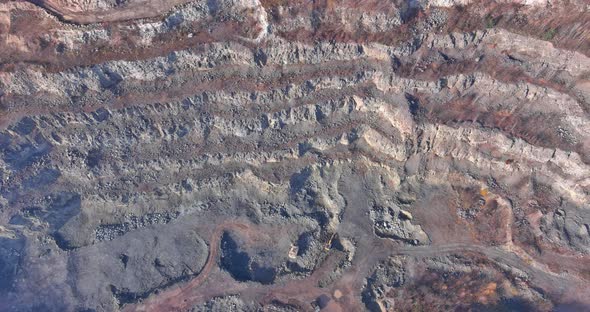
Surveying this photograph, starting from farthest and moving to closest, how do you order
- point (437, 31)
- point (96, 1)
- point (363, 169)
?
point (363, 169) → point (437, 31) → point (96, 1)

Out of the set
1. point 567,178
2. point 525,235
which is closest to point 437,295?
point 525,235

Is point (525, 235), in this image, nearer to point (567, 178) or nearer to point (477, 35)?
point (567, 178)

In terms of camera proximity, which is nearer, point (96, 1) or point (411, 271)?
point (96, 1)

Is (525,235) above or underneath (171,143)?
underneath

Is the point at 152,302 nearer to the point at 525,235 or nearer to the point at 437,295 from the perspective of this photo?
the point at 437,295

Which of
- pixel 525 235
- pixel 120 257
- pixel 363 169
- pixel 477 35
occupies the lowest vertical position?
pixel 120 257

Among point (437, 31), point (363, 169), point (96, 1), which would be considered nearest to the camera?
point (96, 1)
